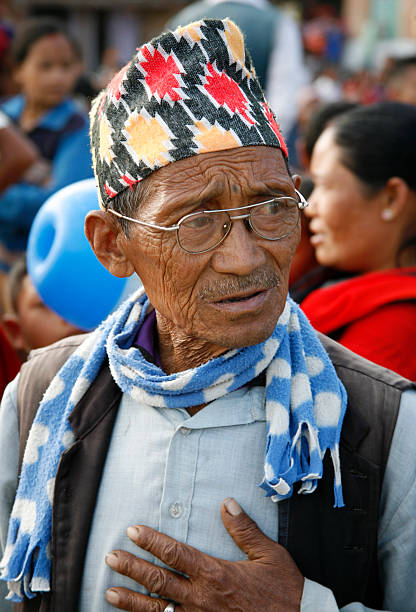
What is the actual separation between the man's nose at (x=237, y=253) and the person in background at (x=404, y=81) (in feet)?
16.2

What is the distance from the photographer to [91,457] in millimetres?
1613

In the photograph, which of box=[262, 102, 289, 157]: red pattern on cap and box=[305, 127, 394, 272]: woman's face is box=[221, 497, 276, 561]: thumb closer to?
box=[262, 102, 289, 157]: red pattern on cap

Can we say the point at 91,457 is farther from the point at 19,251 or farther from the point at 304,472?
the point at 19,251

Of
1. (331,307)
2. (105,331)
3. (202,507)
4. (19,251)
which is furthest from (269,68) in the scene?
(202,507)

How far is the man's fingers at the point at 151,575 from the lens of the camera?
4.81ft

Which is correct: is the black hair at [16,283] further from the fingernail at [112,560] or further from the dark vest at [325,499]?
the fingernail at [112,560]

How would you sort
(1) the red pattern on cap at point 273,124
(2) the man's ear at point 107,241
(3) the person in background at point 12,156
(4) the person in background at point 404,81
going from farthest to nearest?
(4) the person in background at point 404,81 < (3) the person in background at point 12,156 < (2) the man's ear at point 107,241 < (1) the red pattern on cap at point 273,124

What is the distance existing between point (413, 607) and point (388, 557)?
12 centimetres

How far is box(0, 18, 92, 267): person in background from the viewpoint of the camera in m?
4.40

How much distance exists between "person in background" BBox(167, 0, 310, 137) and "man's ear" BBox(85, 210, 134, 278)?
9.47ft

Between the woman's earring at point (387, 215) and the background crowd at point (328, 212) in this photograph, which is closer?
the background crowd at point (328, 212)

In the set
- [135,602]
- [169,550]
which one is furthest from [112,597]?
[169,550]

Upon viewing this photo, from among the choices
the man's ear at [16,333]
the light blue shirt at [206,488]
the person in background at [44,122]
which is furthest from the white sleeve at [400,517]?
the person in background at [44,122]

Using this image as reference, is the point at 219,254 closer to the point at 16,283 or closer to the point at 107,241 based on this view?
the point at 107,241
